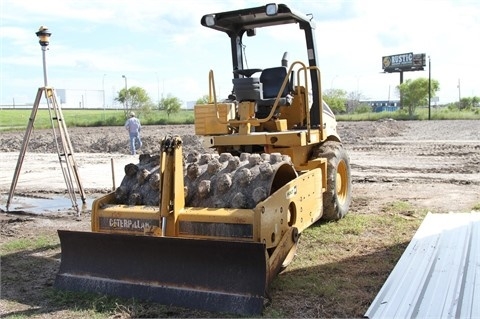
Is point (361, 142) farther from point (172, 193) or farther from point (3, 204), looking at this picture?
point (172, 193)

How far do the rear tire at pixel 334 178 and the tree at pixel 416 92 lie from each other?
54751 millimetres

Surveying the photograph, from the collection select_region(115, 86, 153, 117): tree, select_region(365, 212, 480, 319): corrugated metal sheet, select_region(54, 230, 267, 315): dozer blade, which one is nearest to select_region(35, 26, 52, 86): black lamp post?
select_region(54, 230, 267, 315): dozer blade

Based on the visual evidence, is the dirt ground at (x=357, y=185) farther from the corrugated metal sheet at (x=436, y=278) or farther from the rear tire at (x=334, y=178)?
the corrugated metal sheet at (x=436, y=278)

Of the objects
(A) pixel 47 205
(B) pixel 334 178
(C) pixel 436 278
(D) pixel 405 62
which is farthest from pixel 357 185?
(D) pixel 405 62

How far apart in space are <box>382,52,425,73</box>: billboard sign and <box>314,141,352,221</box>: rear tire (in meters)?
79.8

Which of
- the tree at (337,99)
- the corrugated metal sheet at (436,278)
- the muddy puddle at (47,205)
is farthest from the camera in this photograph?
the tree at (337,99)

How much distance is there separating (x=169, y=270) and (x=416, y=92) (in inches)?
2392

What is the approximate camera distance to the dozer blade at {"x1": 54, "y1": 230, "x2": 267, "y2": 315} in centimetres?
452

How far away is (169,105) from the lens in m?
58.3

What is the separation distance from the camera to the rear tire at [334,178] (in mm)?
7359

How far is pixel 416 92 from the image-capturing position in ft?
202

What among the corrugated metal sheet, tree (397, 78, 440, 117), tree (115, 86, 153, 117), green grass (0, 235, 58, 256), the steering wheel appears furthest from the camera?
tree (397, 78, 440, 117)

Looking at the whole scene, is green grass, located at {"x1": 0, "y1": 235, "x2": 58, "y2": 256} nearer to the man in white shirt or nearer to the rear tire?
the rear tire

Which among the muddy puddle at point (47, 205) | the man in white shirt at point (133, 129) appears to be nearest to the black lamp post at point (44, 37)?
the muddy puddle at point (47, 205)
